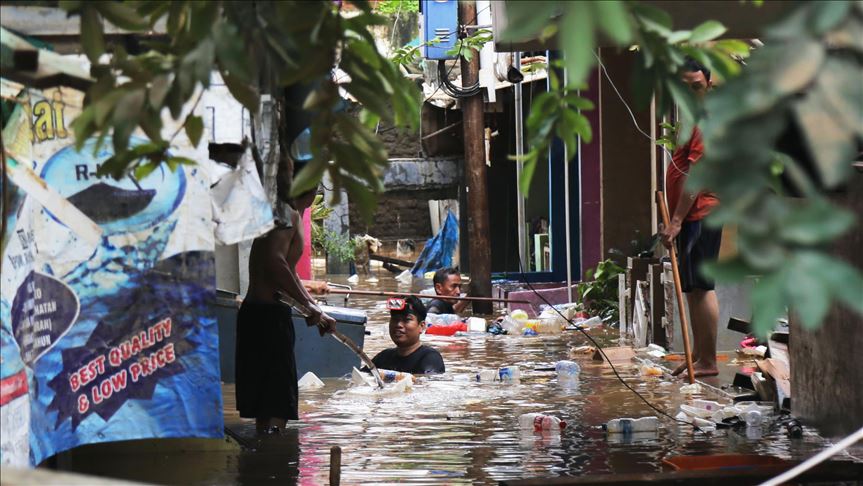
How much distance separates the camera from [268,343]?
25.4 feet

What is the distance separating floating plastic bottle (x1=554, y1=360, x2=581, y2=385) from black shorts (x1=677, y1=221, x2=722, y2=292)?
125 cm

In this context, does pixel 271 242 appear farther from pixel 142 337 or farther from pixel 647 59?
pixel 647 59

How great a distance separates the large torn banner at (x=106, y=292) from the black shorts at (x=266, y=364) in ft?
5.24

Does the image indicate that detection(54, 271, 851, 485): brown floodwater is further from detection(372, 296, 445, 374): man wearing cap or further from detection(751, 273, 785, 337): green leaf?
detection(751, 273, 785, 337): green leaf

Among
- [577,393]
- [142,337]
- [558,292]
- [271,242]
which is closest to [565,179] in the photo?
[558,292]

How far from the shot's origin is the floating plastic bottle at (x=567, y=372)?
9930mm

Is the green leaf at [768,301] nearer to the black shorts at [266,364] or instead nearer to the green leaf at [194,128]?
the green leaf at [194,128]

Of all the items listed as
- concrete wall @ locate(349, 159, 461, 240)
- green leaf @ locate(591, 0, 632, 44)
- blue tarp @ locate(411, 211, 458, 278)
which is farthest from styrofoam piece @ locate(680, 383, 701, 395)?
blue tarp @ locate(411, 211, 458, 278)

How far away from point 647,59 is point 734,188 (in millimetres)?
929

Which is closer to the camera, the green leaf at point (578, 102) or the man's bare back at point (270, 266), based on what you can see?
the green leaf at point (578, 102)

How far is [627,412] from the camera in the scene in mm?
8227

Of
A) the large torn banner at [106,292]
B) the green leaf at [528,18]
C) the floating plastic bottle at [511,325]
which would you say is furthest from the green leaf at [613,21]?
the floating plastic bottle at [511,325]

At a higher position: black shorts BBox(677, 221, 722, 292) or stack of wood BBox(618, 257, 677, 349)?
black shorts BBox(677, 221, 722, 292)

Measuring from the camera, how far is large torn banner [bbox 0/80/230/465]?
5.25 m
